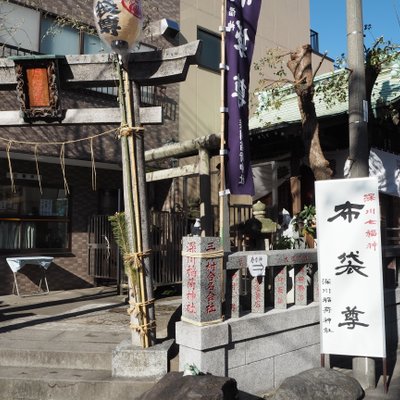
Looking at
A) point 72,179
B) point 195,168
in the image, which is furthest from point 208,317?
point 72,179

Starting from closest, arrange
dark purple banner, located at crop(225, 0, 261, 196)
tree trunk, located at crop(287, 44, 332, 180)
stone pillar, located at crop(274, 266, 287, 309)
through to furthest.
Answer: stone pillar, located at crop(274, 266, 287, 309) → dark purple banner, located at crop(225, 0, 261, 196) → tree trunk, located at crop(287, 44, 332, 180)

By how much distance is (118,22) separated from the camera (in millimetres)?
5473

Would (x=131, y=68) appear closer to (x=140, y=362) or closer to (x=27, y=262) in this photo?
(x=140, y=362)

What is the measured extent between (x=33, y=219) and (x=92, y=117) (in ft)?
20.7

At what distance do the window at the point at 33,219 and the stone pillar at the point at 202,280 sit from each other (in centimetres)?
747

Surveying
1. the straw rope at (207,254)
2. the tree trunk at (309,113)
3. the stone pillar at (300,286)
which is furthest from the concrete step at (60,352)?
the tree trunk at (309,113)

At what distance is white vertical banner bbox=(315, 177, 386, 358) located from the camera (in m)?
5.66

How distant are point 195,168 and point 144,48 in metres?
5.28

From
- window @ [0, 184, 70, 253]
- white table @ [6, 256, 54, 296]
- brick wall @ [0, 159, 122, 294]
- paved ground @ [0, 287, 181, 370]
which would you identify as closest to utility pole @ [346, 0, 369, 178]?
paved ground @ [0, 287, 181, 370]

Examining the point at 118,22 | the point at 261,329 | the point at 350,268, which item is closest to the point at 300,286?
the point at 350,268

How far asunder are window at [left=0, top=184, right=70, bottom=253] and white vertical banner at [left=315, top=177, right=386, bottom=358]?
26.4 ft

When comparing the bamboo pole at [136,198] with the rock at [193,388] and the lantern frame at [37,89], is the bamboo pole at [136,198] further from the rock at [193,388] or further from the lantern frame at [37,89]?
the lantern frame at [37,89]

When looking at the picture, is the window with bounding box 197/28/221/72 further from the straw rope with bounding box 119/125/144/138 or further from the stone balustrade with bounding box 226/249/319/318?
the stone balustrade with bounding box 226/249/319/318

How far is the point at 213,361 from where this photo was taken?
4.98 m
